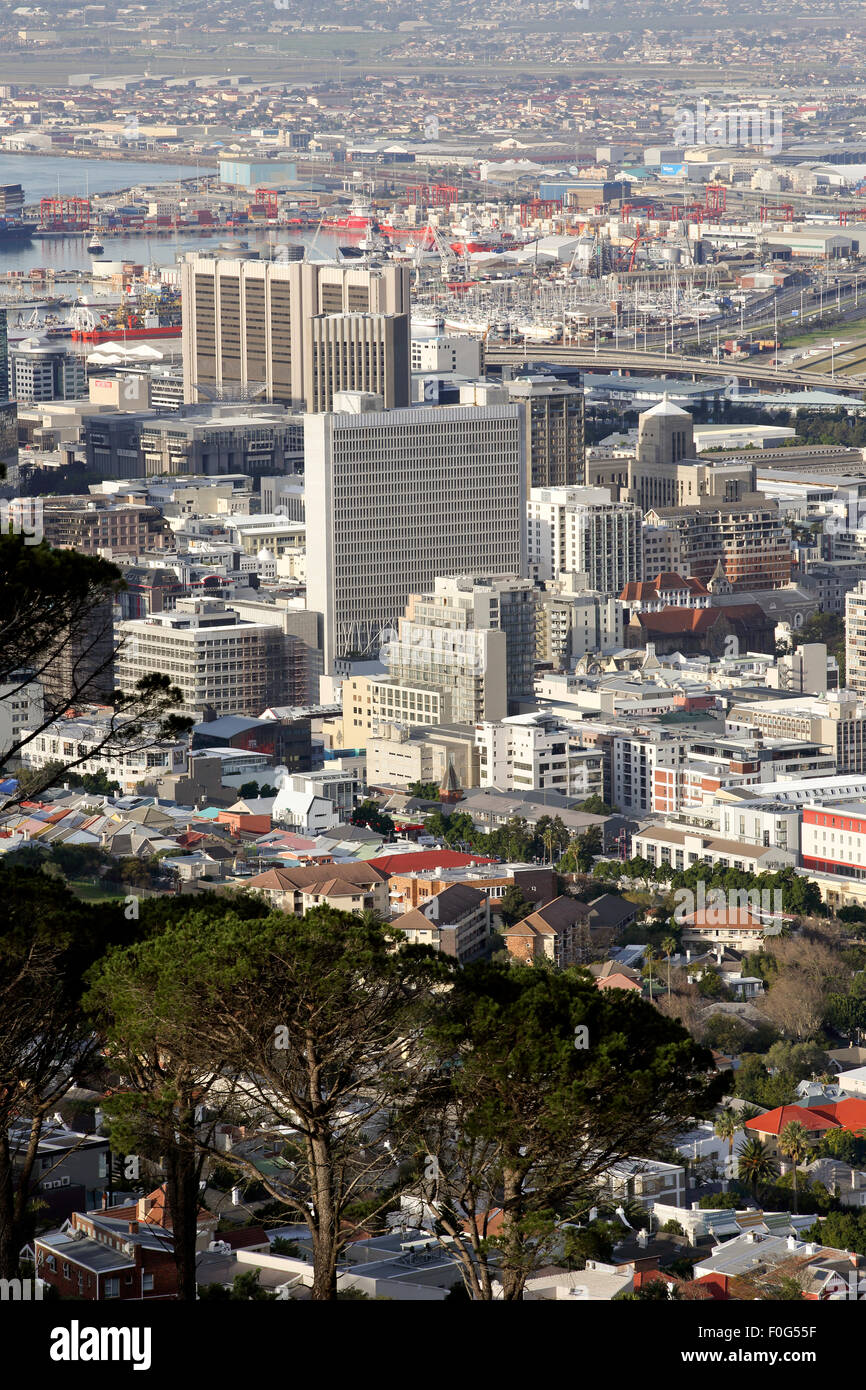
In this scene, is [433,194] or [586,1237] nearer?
[586,1237]

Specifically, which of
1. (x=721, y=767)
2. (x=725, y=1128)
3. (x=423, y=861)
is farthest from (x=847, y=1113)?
(x=721, y=767)

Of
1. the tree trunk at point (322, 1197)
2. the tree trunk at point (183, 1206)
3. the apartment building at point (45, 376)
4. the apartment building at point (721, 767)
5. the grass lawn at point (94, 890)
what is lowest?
the apartment building at point (721, 767)

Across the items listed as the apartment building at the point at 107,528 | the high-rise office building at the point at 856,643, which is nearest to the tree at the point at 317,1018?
the high-rise office building at the point at 856,643

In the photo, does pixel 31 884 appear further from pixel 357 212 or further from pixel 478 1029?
pixel 357 212

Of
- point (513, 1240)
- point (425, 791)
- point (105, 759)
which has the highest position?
point (513, 1240)

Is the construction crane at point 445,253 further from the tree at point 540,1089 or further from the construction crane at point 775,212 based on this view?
the tree at point 540,1089

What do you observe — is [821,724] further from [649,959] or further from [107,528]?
[107,528]

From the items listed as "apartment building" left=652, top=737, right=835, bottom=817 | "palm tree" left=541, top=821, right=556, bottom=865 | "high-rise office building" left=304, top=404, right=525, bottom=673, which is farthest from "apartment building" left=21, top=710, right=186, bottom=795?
"high-rise office building" left=304, top=404, right=525, bottom=673
